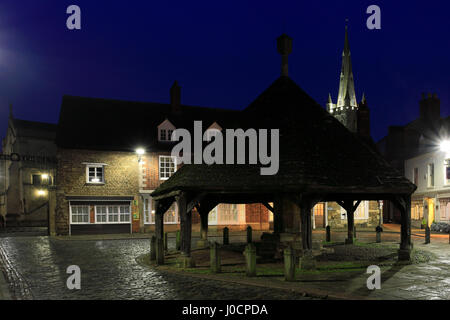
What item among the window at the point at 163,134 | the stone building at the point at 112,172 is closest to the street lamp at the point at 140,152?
the stone building at the point at 112,172

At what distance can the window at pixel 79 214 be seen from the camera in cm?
2925

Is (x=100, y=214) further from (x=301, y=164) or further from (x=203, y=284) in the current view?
(x=203, y=284)

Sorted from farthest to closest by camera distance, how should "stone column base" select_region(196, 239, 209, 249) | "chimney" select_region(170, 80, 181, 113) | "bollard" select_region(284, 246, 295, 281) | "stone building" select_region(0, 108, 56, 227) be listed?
"stone building" select_region(0, 108, 56, 227) → "chimney" select_region(170, 80, 181, 113) → "stone column base" select_region(196, 239, 209, 249) → "bollard" select_region(284, 246, 295, 281)

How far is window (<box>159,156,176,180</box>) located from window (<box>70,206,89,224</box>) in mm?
6032

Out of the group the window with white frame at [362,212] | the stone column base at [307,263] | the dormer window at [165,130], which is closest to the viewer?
the stone column base at [307,263]

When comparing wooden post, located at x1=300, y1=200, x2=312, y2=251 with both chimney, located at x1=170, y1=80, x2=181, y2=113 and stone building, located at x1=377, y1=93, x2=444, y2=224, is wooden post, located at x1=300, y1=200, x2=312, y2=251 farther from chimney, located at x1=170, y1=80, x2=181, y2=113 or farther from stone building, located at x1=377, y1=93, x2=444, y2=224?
chimney, located at x1=170, y1=80, x2=181, y2=113

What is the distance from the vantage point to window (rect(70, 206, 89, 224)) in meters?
29.2

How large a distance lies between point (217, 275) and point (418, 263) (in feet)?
22.1

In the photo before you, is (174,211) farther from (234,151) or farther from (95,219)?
(234,151)

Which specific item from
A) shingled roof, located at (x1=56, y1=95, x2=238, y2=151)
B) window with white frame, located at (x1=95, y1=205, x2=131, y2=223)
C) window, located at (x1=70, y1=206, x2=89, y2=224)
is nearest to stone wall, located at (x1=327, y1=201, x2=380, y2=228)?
shingled roof, located at (x1=56, y1=95, x2=238, y2=151)

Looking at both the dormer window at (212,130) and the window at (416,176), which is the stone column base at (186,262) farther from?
the window at (416,176)

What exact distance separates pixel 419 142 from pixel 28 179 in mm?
40529

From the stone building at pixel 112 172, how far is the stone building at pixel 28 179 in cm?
1586
